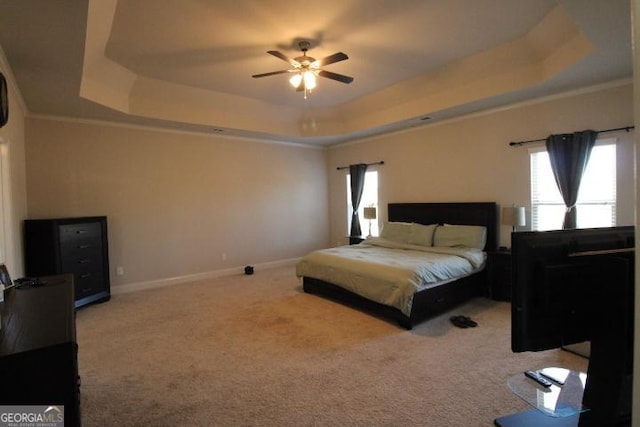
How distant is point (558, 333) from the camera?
1.10 m

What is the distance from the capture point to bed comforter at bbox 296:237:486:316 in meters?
3.29

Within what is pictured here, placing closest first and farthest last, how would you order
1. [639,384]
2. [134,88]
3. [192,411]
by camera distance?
[639,384], [192,411], [134,88]

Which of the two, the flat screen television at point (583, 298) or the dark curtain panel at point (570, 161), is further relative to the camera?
the dark curtain panel at point (570, 161)

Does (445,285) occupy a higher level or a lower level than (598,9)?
lower

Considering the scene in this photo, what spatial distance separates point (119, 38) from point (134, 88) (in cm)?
127

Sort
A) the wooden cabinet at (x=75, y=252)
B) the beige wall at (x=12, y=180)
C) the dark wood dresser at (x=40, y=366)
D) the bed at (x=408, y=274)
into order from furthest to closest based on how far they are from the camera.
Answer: the wooden cabinet at (x=75, y=252)
the bed at (x=408, y=274)
the beige wall at (x=12, y=180)
the dark wood dresser at (x=40, y=366)

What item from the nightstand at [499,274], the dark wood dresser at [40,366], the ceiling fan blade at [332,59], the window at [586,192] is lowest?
the nightstand at [499,274]

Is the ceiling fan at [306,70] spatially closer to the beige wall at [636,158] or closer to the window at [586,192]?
the window at [586,192]

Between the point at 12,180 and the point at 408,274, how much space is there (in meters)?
4.12

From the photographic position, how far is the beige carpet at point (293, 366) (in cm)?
202

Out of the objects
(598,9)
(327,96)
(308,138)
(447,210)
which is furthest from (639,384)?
(308,138)

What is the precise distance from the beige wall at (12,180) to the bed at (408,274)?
3.14 m

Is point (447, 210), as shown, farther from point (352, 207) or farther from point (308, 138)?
point (308, 138)

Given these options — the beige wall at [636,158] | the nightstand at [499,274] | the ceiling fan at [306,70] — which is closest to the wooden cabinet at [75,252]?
the ceiling fan at [306,70]
